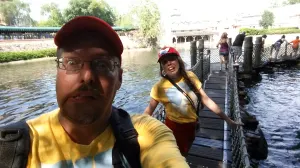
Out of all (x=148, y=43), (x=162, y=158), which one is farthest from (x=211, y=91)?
(x=148, y=43)

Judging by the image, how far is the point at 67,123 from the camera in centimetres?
137

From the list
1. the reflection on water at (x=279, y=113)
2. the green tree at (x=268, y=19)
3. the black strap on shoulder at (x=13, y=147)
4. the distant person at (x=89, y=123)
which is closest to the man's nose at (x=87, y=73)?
the distant person at (x=89, y=123)

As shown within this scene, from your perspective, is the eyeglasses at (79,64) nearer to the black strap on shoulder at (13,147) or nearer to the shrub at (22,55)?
the black strap on shoulder at (13,147)

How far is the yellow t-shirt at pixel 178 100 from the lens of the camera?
10.2 ft

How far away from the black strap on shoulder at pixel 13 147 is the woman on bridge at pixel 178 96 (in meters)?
2.17

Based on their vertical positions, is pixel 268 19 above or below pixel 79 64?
above

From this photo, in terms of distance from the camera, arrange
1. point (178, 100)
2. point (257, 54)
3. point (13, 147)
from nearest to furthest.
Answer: point (13, 147) → point (178, 100) → point (257, 54)

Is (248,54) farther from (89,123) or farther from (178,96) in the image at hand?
(89,123)

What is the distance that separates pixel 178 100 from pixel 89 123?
195 cm

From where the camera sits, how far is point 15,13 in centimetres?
8744

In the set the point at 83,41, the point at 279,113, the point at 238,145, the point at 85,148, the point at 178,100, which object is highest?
the point at 83,41

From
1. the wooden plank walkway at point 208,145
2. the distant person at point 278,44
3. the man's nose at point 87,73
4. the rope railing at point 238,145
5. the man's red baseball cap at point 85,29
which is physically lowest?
the wooden plank walkway at point 208,145

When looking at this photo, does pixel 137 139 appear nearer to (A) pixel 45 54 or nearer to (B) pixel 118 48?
(B) pixel 118 48

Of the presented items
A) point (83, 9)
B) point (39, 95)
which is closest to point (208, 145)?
point (39, 95)
